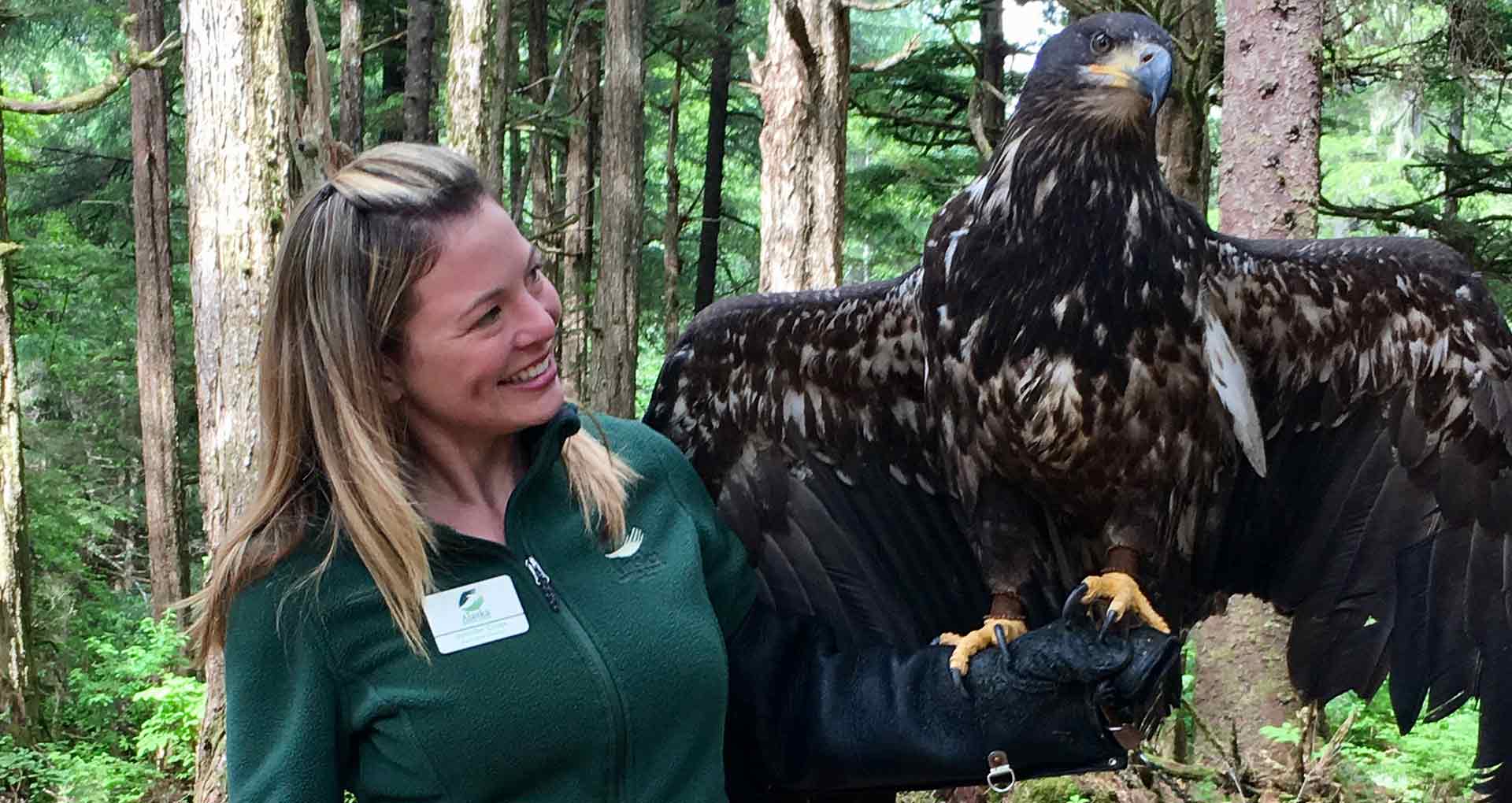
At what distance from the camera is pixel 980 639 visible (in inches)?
97.8

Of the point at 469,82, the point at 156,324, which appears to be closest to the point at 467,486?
the point at 469,82

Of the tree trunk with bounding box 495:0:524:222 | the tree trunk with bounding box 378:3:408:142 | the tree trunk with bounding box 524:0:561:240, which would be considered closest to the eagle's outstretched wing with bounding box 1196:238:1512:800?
the tree trunk with bounding box 495:0:524:222

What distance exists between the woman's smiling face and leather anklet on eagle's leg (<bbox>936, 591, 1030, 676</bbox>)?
38.2 inches

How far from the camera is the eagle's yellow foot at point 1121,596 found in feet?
8.09

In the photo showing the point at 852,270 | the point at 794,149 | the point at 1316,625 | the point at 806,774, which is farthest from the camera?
the point at 852,270

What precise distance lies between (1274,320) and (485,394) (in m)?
1.62

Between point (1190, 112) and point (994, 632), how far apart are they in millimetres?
3632

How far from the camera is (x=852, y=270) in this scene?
2966 cm

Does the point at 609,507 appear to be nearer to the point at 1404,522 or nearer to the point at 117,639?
the point at 1404,522

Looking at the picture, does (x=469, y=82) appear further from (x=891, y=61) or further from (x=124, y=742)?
(x=124, y=742)

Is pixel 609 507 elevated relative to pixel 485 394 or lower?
lower

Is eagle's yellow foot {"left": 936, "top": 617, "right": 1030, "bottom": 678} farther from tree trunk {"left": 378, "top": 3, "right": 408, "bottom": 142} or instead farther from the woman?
tree trunk {"left": 378, "top": 3, "right": 408, "bottom": 142}

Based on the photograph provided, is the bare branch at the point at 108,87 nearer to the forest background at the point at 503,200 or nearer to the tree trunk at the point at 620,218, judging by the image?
the forest background at the point at 503,200

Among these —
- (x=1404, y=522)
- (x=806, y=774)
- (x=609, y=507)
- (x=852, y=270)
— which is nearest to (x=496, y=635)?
(x=609, y=507)
